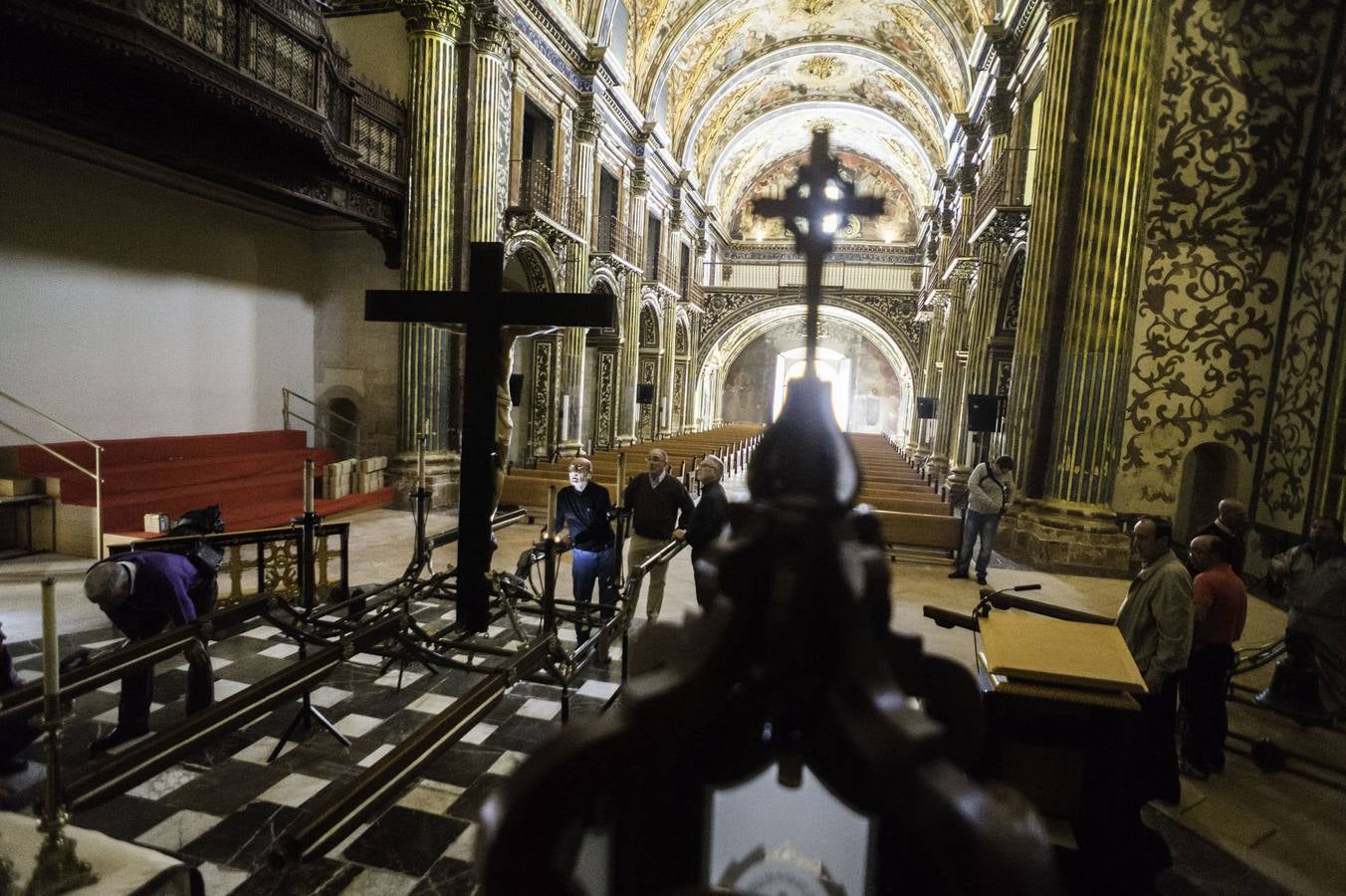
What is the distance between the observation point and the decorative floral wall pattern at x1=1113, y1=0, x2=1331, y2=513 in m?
6.97

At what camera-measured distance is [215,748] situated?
128 inches

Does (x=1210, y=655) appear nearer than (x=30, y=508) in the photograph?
Yes

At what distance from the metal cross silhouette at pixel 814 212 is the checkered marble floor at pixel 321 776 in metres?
2.13

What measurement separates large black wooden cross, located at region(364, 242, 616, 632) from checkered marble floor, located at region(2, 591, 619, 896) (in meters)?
A: 0.78

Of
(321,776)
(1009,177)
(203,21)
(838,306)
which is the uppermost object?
(1009,177)

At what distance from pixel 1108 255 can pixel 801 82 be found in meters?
17.5

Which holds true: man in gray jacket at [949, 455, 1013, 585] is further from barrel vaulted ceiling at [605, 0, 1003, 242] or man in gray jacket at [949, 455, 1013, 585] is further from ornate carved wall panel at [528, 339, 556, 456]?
barrel vaulted ceiling at [605, 0, 1003, 242]

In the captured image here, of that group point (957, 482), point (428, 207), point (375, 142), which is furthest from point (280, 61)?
point (957, 482)

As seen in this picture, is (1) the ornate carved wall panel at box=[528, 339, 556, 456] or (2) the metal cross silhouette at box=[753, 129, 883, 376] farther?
(1) the ornate carved wall panel at box=[528, 339, 556, 456]

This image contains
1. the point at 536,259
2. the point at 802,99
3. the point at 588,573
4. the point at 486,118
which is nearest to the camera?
the point at 588,573

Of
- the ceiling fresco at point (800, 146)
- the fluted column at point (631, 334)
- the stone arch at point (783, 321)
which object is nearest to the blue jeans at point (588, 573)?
the fluted column at point (631, 334)

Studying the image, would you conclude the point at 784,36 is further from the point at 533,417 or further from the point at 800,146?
the point at 533,417

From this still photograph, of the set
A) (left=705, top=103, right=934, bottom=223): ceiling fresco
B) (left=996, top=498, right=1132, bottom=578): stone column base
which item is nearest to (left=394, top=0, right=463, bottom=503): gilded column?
(left=996, top=498, right=1132, bottom=578): stone column base

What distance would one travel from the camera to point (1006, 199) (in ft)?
35.4
